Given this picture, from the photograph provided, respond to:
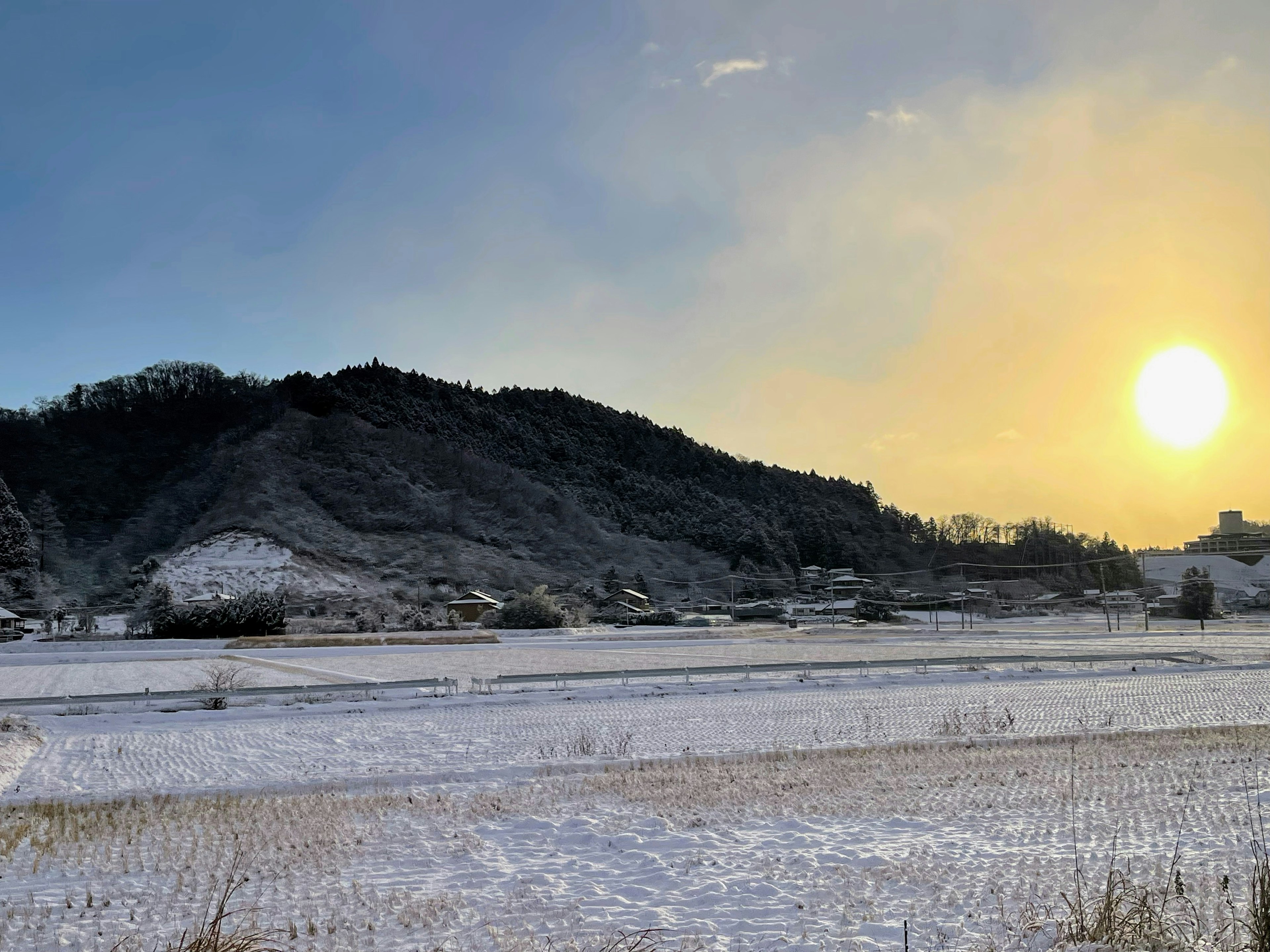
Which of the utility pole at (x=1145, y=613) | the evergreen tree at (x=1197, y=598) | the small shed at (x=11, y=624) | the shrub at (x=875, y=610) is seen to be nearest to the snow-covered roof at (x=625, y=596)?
the shrub at (x=875, y=610)

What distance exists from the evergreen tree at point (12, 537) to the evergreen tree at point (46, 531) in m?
16.7

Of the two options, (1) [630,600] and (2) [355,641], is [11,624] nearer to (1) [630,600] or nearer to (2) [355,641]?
(2) [355,641]

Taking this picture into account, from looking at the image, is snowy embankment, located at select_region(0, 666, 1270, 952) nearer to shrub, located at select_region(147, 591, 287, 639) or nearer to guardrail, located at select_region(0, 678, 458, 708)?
guardrail, located at select_region(0, 678, 458, 708)

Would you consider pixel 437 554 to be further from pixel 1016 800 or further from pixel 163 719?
pixel 1016 800

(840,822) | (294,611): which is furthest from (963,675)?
(294,611)

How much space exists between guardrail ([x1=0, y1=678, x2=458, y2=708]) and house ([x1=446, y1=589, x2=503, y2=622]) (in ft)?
147

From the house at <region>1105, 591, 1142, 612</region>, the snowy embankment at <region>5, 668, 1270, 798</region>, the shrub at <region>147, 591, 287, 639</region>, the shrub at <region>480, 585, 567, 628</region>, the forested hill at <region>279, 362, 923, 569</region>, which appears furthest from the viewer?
the forested hill at <region>279, 362, 923, 569</region>

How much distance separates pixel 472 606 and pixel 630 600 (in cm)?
1776

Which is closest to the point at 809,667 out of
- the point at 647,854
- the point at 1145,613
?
the point at 647,854

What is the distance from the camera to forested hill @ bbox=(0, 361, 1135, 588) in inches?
4545

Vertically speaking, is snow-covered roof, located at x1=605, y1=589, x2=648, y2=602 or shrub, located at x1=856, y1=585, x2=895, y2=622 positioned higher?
snow-covered roof, located at x1=605, y1=589, x2=648, y2=602

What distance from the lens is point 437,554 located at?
105375 millimetres

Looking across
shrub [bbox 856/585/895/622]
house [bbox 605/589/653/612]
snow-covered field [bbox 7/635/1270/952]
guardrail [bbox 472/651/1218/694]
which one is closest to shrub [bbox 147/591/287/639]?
guardrail [bbox 472/651/1218/694]

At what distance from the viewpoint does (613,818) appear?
9.98m
